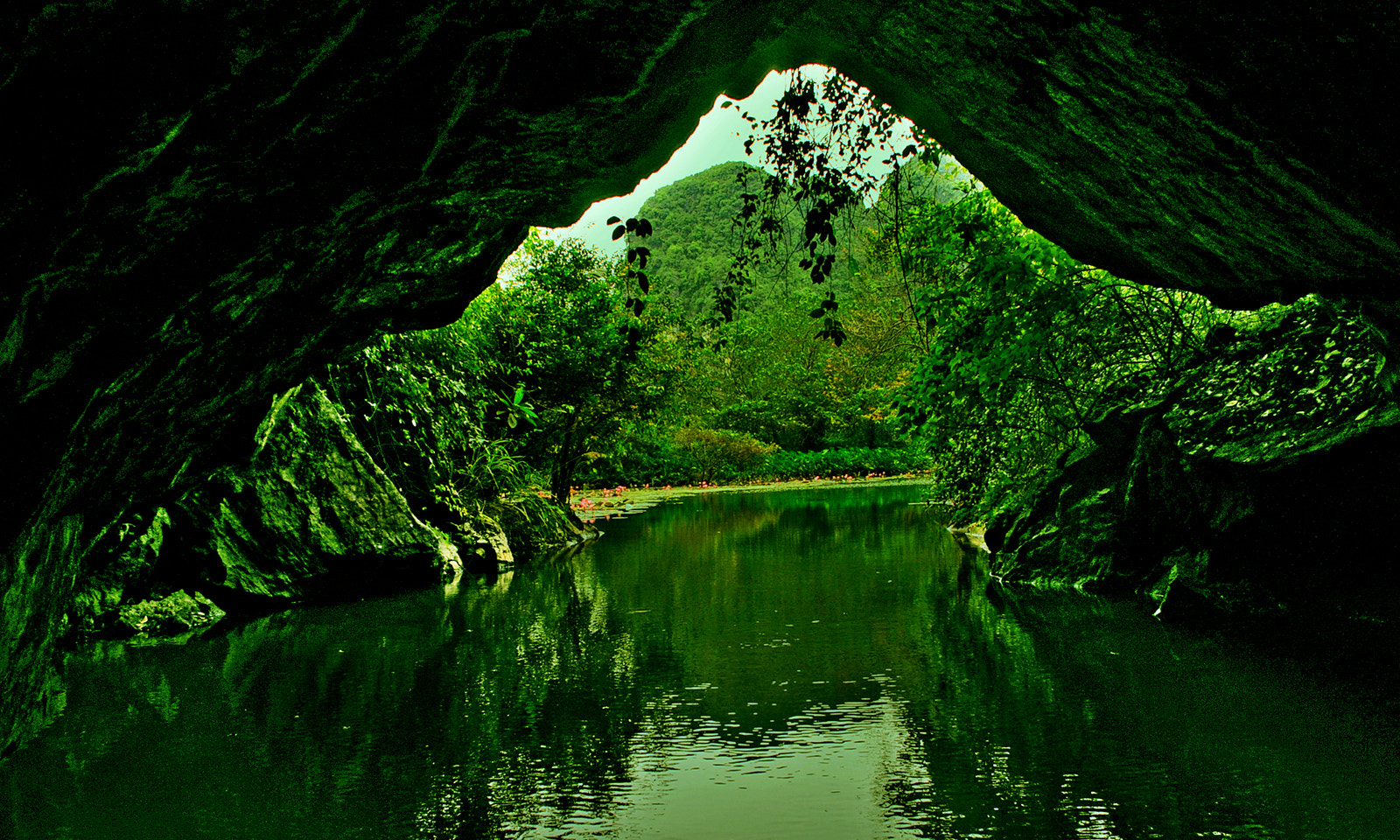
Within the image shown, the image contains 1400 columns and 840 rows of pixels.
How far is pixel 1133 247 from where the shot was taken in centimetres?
352

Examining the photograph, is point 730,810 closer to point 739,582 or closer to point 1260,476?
point 1260,476

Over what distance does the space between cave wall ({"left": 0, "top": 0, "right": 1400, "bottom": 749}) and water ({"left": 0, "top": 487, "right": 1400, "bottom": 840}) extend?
941 mm

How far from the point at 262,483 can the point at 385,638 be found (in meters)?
2.36

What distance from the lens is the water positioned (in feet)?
9.93

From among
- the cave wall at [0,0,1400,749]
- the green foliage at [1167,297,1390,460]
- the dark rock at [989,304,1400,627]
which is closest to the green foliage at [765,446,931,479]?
the dark rock at [989,304,1400,627]

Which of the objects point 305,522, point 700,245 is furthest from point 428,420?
point 700,245

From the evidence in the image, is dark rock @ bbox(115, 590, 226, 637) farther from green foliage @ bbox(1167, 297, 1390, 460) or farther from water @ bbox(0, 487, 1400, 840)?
green foliage @ bbox(1167, 297, 1390, 460)

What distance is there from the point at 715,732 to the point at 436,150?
2.67 m

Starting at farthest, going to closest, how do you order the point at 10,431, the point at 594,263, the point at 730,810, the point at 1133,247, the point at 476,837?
the point at 594,263 → the point at 1133,247 → the point at 730,810 → the point at 476,837 → the point at 10,431

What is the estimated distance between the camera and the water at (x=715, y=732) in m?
3.03

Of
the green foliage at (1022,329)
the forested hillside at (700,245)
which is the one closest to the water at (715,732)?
the green foliage at (1022,329)

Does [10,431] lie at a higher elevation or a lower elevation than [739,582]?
higher

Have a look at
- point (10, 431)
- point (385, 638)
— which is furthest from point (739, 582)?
point (10, 431)

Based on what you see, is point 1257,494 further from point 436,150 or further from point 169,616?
point 169,616
